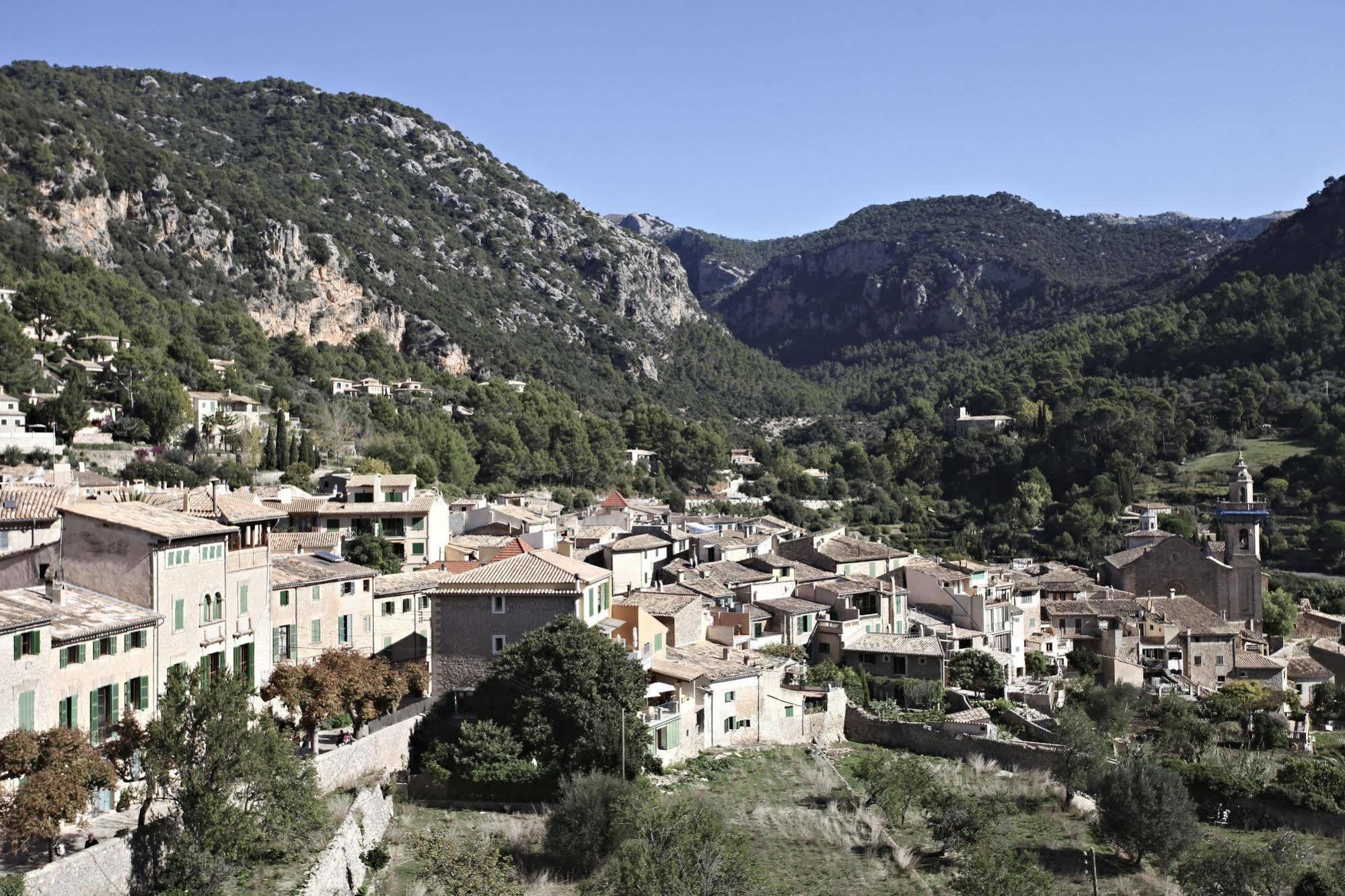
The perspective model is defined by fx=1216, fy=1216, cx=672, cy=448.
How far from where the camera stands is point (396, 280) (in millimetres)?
121500

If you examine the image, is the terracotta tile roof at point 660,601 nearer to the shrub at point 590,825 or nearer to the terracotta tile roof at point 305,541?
the terracotta tile roof at point 305,541

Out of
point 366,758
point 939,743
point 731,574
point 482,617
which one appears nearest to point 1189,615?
→ point 731,574

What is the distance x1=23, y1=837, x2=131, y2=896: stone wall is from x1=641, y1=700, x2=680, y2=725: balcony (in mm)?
13429

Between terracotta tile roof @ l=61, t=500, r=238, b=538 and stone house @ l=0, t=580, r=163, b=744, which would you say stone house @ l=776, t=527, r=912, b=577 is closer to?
terracotta tile roof @ l=61, t=500, r=238, b=538

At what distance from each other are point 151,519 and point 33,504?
331 centimetres

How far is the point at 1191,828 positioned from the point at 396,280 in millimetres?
104052

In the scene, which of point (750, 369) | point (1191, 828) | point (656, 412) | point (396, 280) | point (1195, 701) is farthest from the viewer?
point (750, 369)

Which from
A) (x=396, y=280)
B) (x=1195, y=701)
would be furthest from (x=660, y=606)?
(x=396, y=280)

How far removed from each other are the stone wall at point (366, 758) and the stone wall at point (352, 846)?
0.69 metres

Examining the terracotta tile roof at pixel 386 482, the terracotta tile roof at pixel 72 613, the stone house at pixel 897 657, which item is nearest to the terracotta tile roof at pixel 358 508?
the terracotta tile roof at pixel 386 482

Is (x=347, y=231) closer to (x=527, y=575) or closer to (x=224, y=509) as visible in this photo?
(x=224, y=509)

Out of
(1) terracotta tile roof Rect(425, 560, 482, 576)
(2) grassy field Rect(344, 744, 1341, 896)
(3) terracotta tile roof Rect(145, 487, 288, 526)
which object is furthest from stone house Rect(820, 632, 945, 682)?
(3) terracotta tile roof Rect(145, 487, 288, 526)

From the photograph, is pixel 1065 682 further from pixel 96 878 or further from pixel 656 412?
pixel 656 412

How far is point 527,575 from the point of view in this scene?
101 ft
